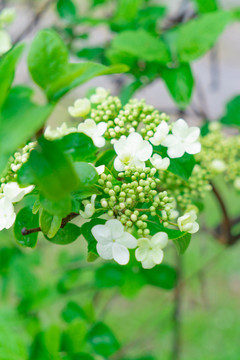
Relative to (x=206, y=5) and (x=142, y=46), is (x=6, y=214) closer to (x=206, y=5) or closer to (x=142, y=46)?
(x=142, y=46)

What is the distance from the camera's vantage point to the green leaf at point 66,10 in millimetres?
1118

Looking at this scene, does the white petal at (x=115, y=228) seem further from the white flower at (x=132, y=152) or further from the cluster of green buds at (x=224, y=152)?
the cluster of green buds at (x=224, y=152)

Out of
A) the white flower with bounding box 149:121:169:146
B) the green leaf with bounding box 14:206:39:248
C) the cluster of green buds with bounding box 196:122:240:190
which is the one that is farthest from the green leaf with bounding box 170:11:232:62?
the green leaf with bounding box 14:206:39:248

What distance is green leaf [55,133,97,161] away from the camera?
1.34 ft

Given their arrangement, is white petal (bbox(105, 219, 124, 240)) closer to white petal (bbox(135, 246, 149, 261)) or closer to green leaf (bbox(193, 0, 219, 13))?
white petal (bbox(135, 246, 149, 261))

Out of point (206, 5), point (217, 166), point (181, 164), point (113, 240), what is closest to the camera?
point (113, 240)

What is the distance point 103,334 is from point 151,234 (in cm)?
51

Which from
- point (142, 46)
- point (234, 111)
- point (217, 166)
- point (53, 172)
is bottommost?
point (234, 111)

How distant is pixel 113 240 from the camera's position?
1.33ft

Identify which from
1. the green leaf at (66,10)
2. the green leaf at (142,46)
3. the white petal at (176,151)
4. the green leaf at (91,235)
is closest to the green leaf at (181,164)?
the white petal at (176,151)

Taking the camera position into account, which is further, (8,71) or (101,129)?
(101,129)

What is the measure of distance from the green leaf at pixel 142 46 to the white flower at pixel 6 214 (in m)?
0.49

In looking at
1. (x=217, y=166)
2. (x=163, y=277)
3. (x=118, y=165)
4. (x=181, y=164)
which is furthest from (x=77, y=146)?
(x=163, y=277)

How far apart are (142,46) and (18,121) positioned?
590 millimetres
